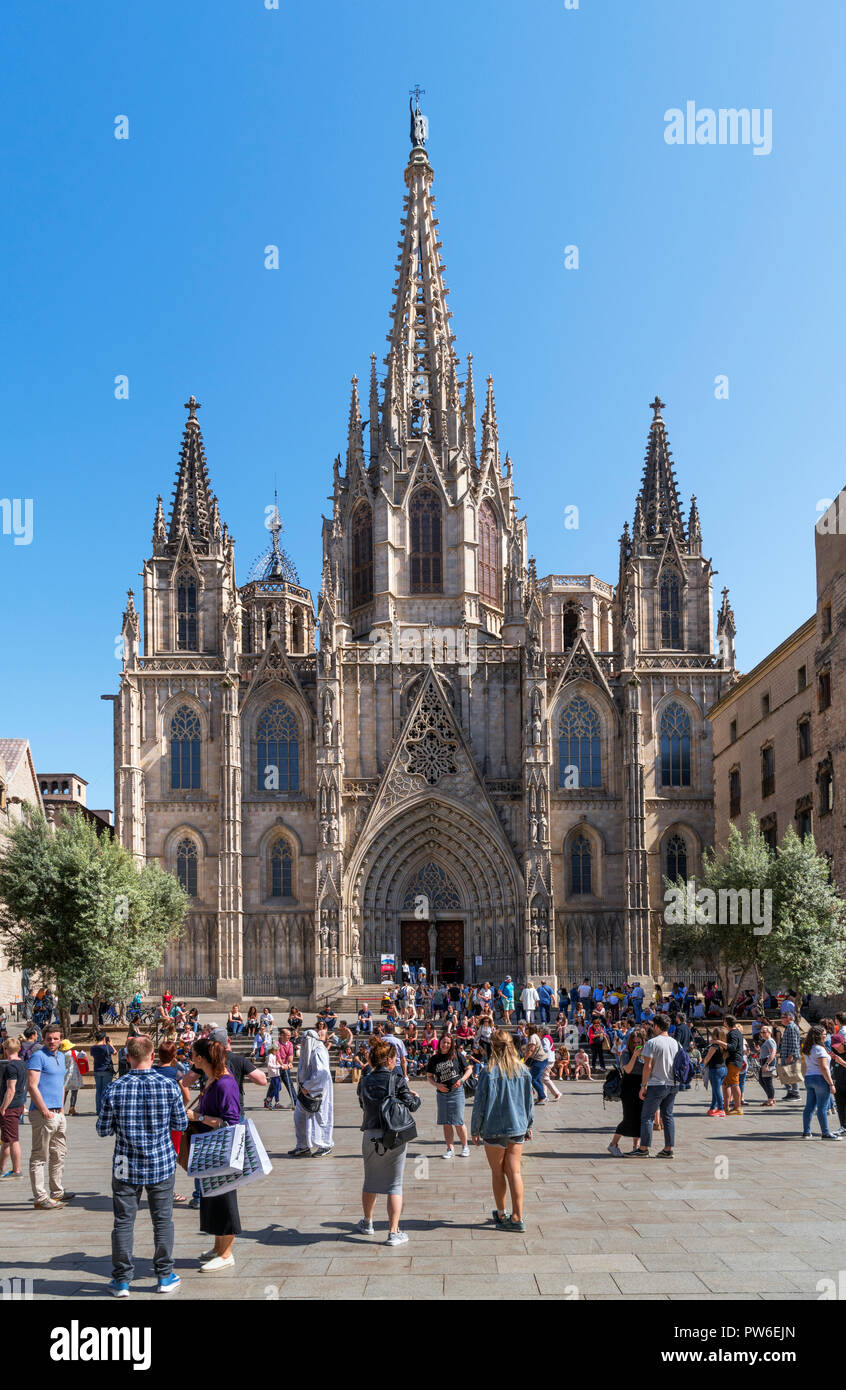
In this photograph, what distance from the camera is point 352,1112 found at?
2416 centimetres

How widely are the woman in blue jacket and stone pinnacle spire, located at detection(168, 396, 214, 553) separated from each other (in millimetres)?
45503

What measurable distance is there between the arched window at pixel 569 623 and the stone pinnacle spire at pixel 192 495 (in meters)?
25.0

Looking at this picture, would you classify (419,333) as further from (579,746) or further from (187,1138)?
(187,1138)

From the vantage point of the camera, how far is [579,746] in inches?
2078

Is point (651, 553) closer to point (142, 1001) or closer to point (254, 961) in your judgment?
point (254, 961)

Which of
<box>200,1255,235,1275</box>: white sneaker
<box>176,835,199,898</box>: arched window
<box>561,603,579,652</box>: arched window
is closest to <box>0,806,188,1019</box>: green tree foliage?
<box>176,835,199,898</box>: arched window

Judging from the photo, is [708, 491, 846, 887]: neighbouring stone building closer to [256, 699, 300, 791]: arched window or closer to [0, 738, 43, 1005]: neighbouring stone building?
[256, 699, 300, 791]: arched window

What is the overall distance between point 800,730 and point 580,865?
44.9 feet

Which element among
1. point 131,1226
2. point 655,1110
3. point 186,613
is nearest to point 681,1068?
point 655,1110

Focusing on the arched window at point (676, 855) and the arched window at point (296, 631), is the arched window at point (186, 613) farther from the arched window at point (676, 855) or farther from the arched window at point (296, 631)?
the arched window at point (296, 631)

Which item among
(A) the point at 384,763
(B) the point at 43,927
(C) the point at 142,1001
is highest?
(A) the point at 384,763

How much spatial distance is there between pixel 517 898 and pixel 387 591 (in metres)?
14.0

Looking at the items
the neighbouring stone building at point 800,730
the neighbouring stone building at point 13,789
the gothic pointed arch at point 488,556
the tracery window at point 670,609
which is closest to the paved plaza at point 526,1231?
the neighbouring stone building at point 800,730

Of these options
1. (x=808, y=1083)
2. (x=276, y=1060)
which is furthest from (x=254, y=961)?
(x=808, y=1083)
